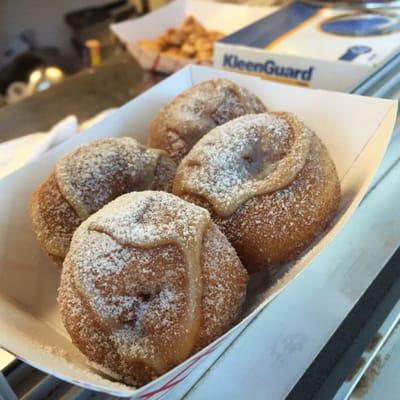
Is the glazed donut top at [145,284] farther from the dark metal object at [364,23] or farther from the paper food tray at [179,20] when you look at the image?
the paper food tray at [179,20]

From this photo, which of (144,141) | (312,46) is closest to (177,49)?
(312,46)

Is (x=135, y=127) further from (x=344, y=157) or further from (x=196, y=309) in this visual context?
(x=196, y=309)

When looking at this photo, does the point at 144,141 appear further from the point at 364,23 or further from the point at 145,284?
the point at 364,23

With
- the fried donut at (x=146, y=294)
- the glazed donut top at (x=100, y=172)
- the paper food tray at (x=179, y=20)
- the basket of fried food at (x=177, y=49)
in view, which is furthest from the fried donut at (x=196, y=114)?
the paper food tray at (x=179, y=20)

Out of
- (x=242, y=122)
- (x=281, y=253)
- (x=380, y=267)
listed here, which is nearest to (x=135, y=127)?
(x=242, y=122)

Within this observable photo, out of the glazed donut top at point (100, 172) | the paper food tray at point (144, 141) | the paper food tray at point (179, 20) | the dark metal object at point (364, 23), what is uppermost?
the glazed donut top at point (100, 172)
